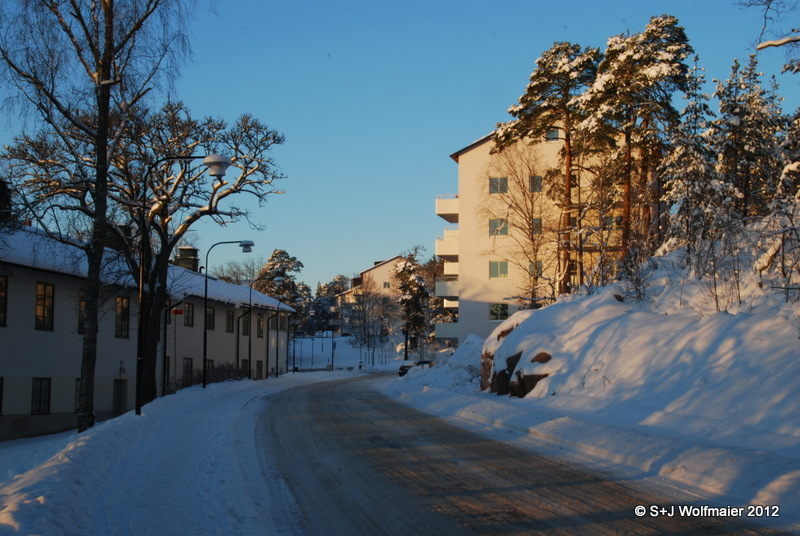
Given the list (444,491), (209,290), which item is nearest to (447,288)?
(209,290)

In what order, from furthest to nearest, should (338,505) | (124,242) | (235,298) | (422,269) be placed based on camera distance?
(422,269), (235,298), (124,242), (338,505)

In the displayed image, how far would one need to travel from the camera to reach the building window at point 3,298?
995 inches

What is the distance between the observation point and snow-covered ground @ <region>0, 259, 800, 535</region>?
7535 millimetres

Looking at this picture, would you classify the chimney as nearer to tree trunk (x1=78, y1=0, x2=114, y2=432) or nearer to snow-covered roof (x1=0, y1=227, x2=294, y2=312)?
snow-covered roof (x1=0, y1=227, x2=294, y2=312)

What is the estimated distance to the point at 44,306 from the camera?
2762 cm

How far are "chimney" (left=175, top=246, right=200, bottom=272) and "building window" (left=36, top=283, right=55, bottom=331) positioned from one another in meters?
23.3

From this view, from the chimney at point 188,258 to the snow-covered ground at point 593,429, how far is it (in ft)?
101

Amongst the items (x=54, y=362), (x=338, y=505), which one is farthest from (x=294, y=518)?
(x=54, y=362)

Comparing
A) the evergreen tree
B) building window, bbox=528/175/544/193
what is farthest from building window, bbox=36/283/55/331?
the evergreen tree

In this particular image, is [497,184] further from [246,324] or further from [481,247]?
[246,324]

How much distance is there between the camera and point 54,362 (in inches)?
1106

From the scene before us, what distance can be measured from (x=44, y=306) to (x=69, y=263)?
6.60 ft

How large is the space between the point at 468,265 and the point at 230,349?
18.4 meters

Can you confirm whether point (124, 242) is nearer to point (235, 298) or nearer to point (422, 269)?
point (235, 298)
